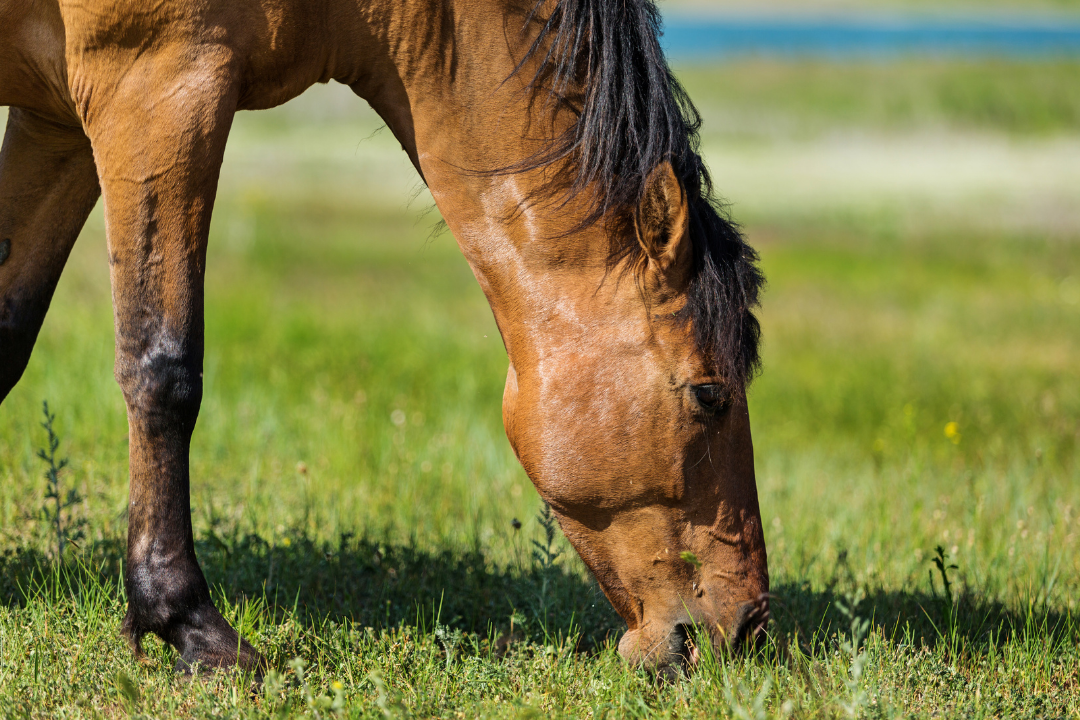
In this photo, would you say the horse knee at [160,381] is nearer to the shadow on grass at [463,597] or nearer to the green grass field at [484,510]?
the green grass field at [484,510]

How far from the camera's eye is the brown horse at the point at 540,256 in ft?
7.87

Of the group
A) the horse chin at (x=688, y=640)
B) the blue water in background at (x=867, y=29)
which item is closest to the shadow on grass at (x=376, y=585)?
the horse chin at (x=688, y=640)

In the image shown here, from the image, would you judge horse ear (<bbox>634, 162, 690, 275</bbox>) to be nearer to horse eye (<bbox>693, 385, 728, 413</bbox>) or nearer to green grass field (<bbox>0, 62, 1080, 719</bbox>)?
horse eye (<bbox>693, 385, 728, 413</bbox>)

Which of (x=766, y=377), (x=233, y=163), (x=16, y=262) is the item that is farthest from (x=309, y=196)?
(x=16, y=262)

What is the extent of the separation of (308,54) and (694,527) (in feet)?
5.58

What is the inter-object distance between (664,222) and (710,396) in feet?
1.62

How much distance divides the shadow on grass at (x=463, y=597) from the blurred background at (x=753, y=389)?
0.07 m

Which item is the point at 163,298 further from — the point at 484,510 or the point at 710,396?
the point at 484,510

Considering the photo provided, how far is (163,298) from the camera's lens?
2385 mm

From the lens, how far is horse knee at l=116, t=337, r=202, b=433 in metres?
2.41

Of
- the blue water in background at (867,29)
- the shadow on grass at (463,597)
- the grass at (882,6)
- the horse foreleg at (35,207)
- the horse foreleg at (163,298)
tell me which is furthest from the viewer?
the grass at (882,6)

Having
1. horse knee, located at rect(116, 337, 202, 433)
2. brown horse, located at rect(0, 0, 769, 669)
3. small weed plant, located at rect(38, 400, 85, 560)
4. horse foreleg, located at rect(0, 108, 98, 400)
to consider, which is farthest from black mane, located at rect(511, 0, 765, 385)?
small weed plant, located at rect(38, 400, 85, 560)

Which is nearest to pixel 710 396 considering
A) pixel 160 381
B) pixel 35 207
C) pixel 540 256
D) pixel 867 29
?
pixel 540 256

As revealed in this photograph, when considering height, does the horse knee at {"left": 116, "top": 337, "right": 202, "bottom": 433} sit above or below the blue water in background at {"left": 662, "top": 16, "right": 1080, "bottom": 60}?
below
